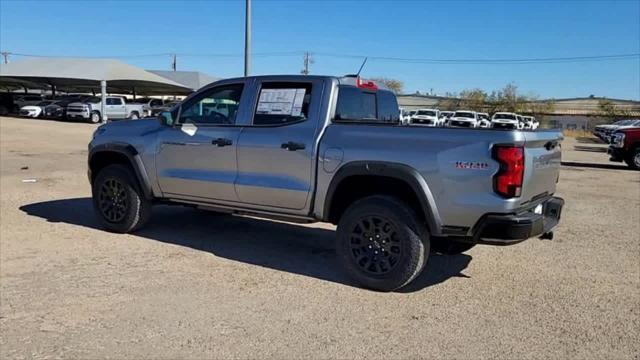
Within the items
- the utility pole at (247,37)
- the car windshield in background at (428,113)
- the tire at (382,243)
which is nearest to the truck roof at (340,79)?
the tire at (382,243)

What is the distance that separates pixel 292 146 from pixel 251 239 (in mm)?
1881

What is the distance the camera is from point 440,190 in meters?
4.74

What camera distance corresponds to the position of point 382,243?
5102 millimetres

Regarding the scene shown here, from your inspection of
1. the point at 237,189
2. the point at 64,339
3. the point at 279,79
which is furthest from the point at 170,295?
the point at 279,79

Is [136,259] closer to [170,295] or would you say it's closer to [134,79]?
[170,295]

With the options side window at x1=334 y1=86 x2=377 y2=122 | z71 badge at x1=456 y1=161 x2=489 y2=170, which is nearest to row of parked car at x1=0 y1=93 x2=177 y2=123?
side window at x1=334 y1=86 x2=377 y2=122

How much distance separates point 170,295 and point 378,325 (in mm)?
1817

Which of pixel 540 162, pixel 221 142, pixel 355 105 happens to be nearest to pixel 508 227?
pixel 540 162

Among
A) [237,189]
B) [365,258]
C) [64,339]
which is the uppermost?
[237,189]

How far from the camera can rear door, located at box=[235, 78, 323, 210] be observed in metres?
5.46

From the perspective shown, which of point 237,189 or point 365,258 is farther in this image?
point 237,189

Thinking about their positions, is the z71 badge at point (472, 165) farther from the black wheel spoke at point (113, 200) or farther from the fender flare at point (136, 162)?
the black wheel spoke at point (113, 200)

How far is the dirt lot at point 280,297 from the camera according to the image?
12.9 ft

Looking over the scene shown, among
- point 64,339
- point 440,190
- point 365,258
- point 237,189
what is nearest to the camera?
point 64,339
